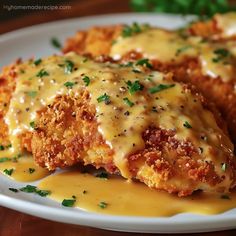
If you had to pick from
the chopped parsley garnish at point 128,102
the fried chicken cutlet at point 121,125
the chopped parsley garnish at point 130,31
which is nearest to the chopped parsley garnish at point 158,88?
the fried chicken cutlet at point 121,125

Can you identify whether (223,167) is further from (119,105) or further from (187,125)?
(119,105)

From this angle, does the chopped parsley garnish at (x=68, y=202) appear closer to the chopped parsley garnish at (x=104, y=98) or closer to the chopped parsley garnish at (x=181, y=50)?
the chopped parsley garnish at (x=104, y=98)

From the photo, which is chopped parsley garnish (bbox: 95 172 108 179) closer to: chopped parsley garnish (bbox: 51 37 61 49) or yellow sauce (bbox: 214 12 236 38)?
yellow sauce (bbox: 214 12 236 38)

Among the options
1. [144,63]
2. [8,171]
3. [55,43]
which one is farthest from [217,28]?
[8,171]

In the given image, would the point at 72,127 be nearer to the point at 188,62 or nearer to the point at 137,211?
the point at 137,211

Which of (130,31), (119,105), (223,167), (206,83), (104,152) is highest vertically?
(130,31)

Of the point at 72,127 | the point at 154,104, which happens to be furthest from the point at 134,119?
the point at 72,127
